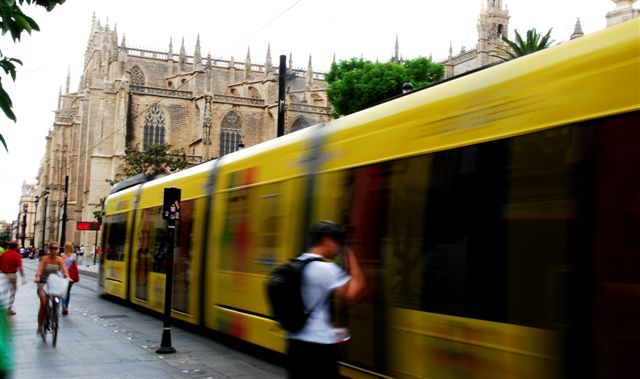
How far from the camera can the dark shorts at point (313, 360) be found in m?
3.99

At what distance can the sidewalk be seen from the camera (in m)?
8.33

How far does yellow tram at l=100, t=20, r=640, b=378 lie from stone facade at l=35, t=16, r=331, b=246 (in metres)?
48.4

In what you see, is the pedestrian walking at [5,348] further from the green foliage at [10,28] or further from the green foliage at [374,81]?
the green foliage at [374,81]

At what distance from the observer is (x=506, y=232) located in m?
4.66

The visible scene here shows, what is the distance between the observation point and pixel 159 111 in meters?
64.5

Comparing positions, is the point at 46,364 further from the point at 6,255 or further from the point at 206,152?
the point at 206,152

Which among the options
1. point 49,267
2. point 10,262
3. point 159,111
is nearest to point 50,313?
point 49,267

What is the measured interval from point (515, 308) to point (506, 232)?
54 cm

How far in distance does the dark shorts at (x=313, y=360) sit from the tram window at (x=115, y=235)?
44.6ft

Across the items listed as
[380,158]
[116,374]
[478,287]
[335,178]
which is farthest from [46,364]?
[478,287]

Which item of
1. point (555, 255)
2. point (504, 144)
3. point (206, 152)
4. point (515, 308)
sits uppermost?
point (206, 152)

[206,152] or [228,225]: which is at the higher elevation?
[206,152]

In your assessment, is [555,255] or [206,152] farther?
[206,152]

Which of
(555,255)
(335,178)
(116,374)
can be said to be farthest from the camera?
(116,374)
